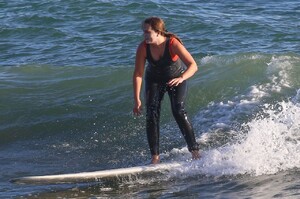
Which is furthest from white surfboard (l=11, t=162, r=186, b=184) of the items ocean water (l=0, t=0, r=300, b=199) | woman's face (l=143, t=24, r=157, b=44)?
woman's face (l=143, t=24, r=157, b=44)

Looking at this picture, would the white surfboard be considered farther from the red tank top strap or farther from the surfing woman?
the red tank top strap

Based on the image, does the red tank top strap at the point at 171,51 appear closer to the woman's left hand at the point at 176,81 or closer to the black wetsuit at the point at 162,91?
the black wetsuit at the point at 162,91

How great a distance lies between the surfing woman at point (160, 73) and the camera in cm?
729

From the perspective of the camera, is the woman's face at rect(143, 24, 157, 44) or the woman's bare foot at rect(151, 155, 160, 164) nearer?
the woman's face at rect(143, 24, 157, 44)

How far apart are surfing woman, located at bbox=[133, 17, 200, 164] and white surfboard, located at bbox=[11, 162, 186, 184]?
237 millimetres

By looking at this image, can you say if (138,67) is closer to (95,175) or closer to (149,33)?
(149,33)

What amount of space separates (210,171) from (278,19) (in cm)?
993

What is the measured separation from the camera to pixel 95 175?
24.0ft

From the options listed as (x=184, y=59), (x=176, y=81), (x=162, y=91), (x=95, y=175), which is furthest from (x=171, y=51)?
(x=95, y=175)

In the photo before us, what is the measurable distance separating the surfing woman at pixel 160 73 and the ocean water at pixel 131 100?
476mm

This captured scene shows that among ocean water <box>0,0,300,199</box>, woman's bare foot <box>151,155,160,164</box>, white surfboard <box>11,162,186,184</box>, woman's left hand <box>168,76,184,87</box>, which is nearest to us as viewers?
white surfboard <box>11,162,186,184</box>

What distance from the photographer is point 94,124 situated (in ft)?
32.7

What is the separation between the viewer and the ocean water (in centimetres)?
745


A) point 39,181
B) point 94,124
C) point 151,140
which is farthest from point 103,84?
point 39,181
